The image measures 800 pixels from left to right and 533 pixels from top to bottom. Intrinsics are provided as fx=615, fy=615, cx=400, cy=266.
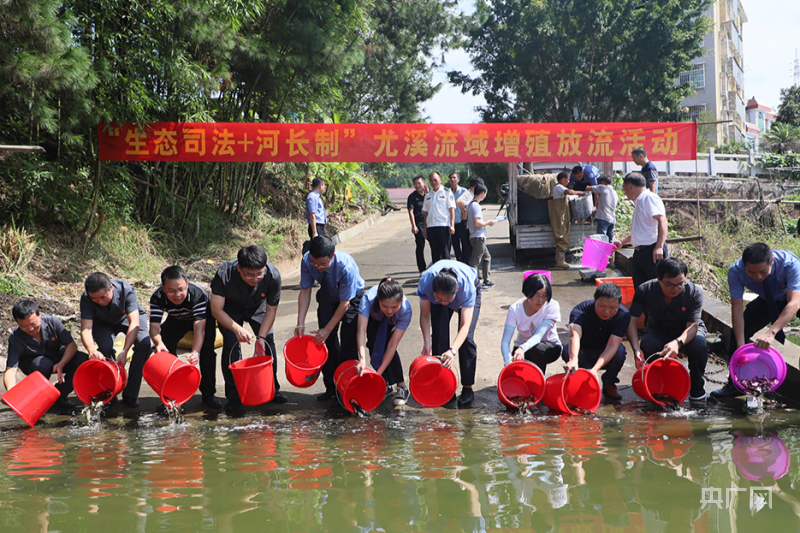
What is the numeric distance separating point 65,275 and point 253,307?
4.44m

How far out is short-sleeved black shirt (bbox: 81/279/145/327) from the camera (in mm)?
4848

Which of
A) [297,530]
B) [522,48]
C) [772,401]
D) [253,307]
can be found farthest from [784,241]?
[522,48]

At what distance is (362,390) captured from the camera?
462 centimetres

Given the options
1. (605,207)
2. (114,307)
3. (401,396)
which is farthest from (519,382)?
(605,207)

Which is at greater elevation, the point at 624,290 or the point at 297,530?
the point at 624,290

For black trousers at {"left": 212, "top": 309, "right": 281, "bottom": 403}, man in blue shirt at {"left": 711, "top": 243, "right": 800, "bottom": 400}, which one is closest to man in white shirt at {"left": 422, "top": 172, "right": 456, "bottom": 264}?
black trousers at {"left": 212, "top": 309, "right": 281, "bottom": 403}

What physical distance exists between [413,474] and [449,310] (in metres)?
1.71

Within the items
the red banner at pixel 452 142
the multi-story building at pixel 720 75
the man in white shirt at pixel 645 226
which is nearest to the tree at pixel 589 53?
the multi-story building at pixel 720 75

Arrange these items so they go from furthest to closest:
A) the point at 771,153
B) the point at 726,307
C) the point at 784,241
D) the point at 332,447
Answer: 1. the point at 771,153
2. the point at 784,241
3. the point at 726,307
4. the point at 332,447

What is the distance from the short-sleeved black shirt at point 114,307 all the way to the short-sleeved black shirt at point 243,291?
2.44 ft

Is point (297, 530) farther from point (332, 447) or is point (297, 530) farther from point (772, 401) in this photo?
point (772, 401)

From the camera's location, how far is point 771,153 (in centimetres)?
2505

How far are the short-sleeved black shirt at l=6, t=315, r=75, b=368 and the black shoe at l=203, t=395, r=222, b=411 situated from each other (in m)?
1.17

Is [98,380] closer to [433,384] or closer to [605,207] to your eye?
[433,384]
